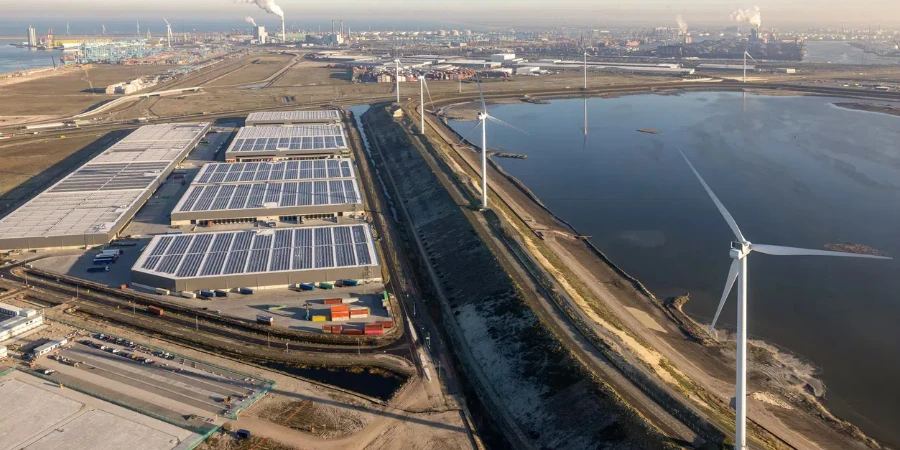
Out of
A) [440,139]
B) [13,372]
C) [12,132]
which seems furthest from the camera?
[12,132]

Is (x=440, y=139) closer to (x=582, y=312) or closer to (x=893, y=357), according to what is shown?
(x=582, y=312)

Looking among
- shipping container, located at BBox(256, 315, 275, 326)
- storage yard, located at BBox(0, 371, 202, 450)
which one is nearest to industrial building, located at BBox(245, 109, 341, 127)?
shipping container, located at BBox(256, 315, 275, 326)

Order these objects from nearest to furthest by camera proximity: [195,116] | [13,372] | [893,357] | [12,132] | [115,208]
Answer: [13,372], [893,357], [115,208], [12,132], [195,116]

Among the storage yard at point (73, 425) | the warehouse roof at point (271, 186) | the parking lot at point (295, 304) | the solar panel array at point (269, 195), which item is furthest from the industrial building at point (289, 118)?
the storage yard at point (73, 425)

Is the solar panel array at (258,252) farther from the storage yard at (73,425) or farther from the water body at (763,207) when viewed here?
the water body at (763,207)

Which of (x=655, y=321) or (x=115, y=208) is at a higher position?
(x=115, y=208)

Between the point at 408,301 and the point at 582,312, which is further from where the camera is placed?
the point at 408,301

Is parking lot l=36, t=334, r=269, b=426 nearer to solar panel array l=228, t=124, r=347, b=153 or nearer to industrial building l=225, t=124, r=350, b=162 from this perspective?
industrial building l=225, t=124, r=350, b=162

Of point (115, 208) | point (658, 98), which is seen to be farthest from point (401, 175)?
point (658, 98)
